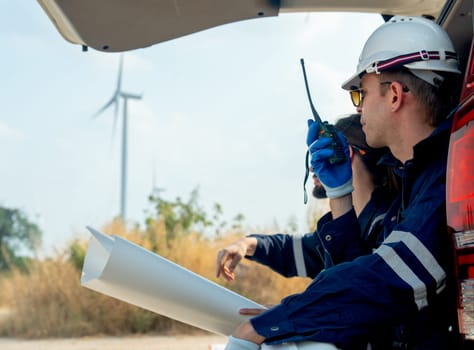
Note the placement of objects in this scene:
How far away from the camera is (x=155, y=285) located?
88.5 inches

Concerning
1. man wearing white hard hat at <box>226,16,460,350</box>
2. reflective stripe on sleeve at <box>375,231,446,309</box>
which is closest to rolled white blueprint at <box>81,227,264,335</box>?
man wearing white hard hat at <box>226,16,460,350</box>

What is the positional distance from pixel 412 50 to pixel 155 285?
3.62 ft

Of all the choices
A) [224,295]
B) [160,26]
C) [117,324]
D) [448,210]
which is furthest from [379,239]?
[117,324]

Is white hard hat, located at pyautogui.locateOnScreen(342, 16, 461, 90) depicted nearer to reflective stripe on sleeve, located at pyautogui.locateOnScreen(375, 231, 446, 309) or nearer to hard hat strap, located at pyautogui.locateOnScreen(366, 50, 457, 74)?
hard hat strap, located at pyautogui.locateOnScreen(366, 50, 457, 74)

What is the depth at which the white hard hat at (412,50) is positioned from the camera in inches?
89.9

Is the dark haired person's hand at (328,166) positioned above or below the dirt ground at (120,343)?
above

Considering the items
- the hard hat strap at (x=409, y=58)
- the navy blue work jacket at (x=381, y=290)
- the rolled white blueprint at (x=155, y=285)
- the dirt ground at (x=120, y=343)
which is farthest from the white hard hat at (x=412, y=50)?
the dirt ground at (x=120, y=343)

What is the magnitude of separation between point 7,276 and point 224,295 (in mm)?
10017

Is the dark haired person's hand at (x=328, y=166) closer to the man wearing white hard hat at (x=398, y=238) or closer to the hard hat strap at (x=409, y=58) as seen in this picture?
the man wearing white hard hat at (x=398, y=238)

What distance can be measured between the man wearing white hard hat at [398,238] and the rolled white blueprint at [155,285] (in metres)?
0.39

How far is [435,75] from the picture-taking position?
7.50 feet

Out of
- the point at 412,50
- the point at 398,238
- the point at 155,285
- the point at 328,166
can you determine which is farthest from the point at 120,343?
the point at 398,238

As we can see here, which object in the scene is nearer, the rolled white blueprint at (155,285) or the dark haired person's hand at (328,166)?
the rolled white blueprint at (155,285)

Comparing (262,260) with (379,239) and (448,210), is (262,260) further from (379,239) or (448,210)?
Result: (448,210)
